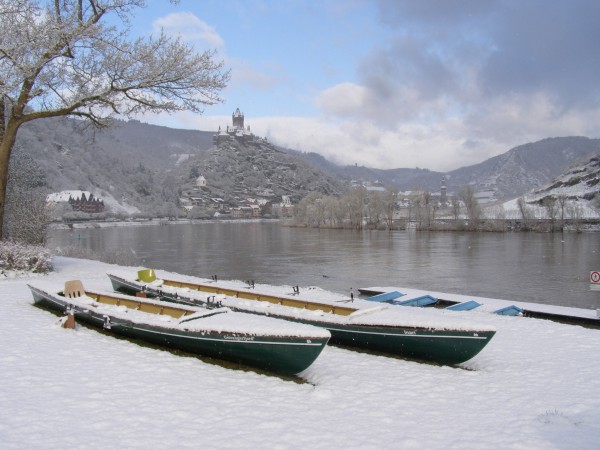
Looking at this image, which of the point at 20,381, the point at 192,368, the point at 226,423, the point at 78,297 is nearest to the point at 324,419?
the point at 226,423

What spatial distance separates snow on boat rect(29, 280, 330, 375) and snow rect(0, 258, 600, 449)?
0.97ft

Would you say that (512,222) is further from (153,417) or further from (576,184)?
(153,417)

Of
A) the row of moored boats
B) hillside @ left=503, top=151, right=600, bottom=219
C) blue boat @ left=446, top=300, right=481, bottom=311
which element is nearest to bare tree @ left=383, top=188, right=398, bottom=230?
hillside @ left=503, top=151, right=600, bottom=219

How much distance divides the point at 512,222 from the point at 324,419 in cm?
10238

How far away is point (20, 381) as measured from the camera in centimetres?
773

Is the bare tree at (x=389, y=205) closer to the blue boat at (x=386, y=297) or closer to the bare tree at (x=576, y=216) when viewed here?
the bare tree at (x=576, y=216)

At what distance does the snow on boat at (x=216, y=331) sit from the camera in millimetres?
8711

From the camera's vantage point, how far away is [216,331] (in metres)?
9.30

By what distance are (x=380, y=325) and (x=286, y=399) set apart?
3510 millimetres

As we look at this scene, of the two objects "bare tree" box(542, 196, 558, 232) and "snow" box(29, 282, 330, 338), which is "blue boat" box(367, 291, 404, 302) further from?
"bare tree" box(542, 196, 558, 232)

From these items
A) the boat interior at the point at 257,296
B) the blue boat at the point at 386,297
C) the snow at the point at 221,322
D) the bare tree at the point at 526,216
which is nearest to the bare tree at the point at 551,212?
the bare tree at the point at 526,216

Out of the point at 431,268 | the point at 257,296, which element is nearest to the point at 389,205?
the point at 431,268

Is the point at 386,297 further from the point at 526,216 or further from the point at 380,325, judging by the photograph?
the point at 526,216

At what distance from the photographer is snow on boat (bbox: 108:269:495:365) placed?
986cm
